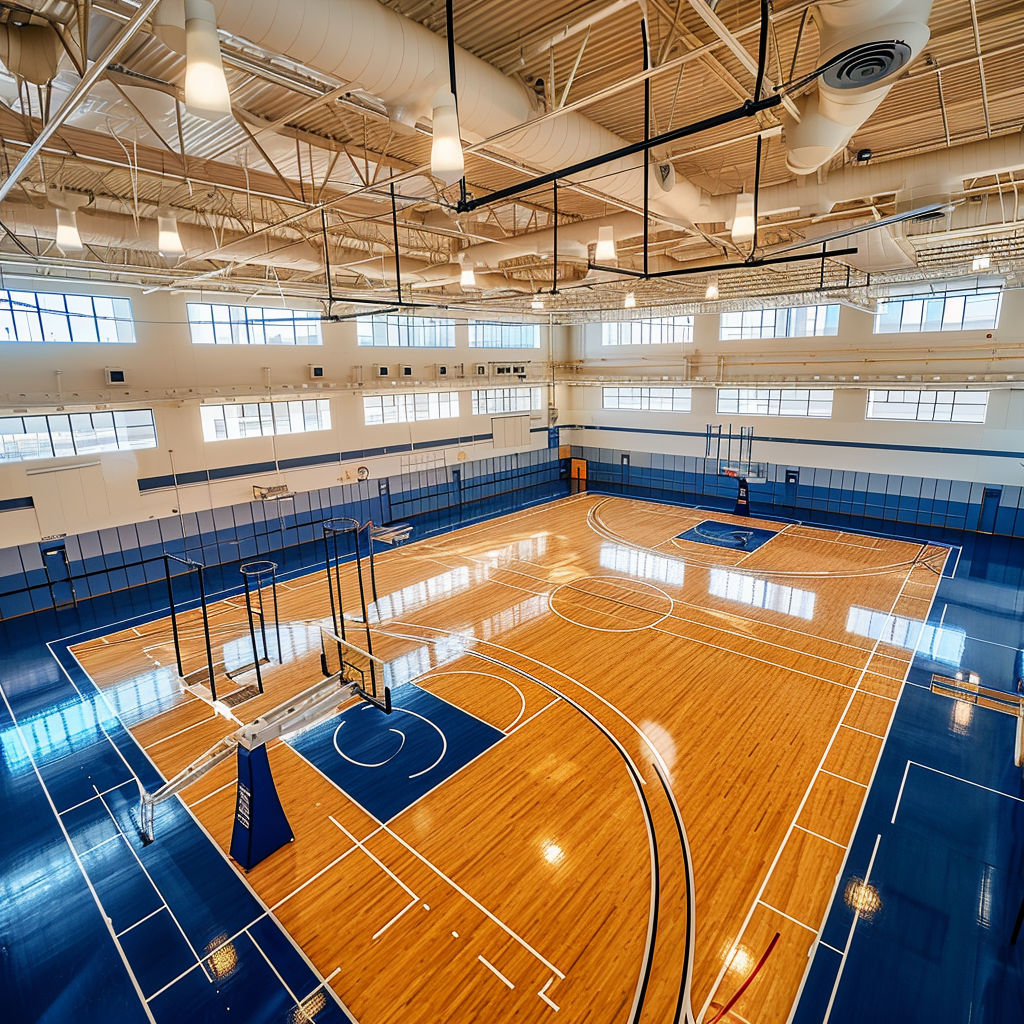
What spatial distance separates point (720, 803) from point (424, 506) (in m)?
21.4

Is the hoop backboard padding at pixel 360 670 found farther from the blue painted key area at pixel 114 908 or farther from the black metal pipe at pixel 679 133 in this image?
the black metal pipe at pixel 679 133

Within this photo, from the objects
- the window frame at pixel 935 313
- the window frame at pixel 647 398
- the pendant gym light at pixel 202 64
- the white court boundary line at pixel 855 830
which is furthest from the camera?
the window frame at pixel 647 398

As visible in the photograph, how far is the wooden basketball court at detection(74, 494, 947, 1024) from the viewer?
22.0 ft

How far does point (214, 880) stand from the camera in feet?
26.1

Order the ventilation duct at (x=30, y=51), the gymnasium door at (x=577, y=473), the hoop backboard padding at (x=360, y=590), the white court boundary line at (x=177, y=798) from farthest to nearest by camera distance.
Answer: the gymnasium door at (x=577, y=473) < the hoop backboard padding at (x=360, y=590) < the white court boundary line at (x=177, y=798) < the ventilation duct at (x=30, y=51)

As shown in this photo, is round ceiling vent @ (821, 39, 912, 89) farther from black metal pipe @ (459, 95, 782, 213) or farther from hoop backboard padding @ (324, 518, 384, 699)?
hoop backboard padding @ (324, 518, 384, 699)

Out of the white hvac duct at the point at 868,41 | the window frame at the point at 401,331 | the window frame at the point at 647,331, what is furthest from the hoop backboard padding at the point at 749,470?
the white hvac duct at the point at 868,41

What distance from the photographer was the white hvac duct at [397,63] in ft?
15.5

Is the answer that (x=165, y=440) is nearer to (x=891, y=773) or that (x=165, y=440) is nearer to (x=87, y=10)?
(x=87, y=10)

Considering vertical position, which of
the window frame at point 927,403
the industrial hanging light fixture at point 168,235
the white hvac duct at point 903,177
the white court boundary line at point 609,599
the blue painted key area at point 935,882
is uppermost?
the white hvac duct at point 903,177

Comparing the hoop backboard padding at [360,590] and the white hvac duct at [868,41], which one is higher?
the white hvac duct at [868,41]

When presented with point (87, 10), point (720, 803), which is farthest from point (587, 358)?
point (87, 10)

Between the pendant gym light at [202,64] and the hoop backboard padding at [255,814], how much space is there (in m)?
7.49

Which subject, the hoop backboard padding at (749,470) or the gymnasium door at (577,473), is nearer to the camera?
the hoop backboard padding at (749,470)
